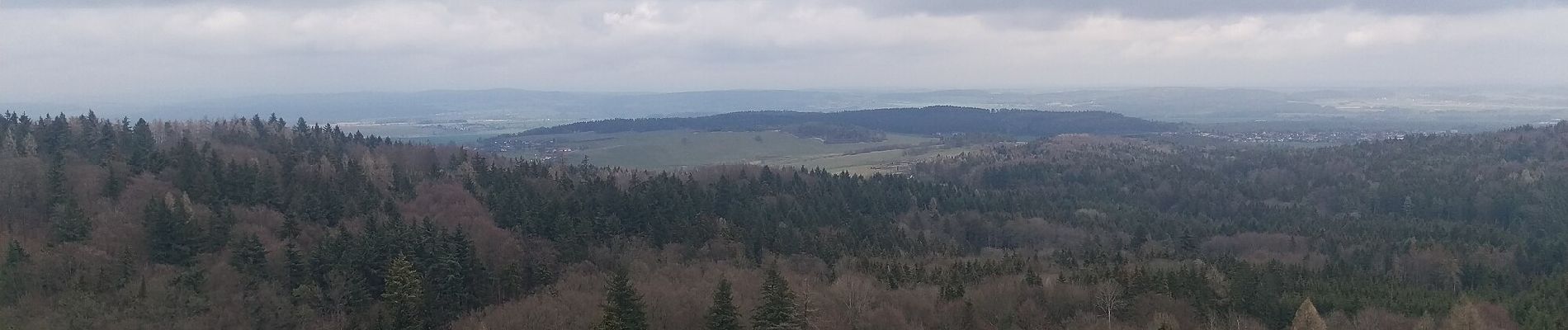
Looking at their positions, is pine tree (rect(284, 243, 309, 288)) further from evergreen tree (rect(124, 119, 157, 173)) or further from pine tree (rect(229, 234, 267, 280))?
evergreen tree (rect(124, 119, 157, 173))

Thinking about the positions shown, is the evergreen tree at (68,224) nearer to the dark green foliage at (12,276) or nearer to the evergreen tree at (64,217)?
the evergreen tree at (64,217)

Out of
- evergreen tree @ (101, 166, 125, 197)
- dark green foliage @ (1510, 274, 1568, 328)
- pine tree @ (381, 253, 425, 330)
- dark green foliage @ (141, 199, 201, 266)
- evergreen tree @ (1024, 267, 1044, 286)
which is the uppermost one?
evergreen tree @ (101, 166, 125, 197)

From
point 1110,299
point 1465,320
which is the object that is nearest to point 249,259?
point 1110,299

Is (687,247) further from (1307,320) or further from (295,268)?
(1307,320)

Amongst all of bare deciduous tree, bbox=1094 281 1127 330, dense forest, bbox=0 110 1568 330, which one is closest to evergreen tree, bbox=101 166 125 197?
dense forest, bbox=0 110 1568 330

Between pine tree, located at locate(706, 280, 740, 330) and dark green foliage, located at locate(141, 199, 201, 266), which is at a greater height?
dark green foliage, located at locate(141, 199, 201, 266)

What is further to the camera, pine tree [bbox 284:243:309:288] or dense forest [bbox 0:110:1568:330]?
pine tree [bbox 284:243:309:288]
